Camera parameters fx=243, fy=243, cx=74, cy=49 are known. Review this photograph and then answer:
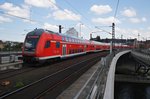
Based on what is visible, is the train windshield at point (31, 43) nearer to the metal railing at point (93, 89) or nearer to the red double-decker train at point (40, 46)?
the red double-decker train at point (40, 46)

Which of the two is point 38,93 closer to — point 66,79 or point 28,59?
point 66,79

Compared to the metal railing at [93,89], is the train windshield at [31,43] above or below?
above

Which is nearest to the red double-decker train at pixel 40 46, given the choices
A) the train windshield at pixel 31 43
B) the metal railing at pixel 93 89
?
the train windshield at pixel 31 43

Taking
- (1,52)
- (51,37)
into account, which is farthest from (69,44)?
(1,52)

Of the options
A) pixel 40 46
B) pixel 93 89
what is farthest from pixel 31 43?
pixel 93 89

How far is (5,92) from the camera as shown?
12375 millimetres

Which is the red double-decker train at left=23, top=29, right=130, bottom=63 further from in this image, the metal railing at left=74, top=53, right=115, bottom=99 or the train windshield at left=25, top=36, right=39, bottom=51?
the metal railing at left=74, top=53, right=115, bottom=99

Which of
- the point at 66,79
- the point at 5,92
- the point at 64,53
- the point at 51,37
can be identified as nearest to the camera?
the point at 5,92

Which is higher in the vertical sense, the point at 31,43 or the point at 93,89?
the point at 31,43

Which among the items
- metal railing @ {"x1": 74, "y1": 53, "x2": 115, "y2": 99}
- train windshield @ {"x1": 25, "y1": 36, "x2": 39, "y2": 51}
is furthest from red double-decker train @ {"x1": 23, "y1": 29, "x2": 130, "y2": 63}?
metal railing @ {"x1": 74, "y1": 53, "x2": 115, "y2": 99}

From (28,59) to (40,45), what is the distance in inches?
74.0

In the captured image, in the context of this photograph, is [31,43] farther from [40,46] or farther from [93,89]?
[93,89]

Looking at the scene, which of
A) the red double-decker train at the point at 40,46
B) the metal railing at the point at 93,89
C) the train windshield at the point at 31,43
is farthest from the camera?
the train windshield at the point at 31,43

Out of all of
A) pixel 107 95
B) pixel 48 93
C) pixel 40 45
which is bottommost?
pixel 48 93
